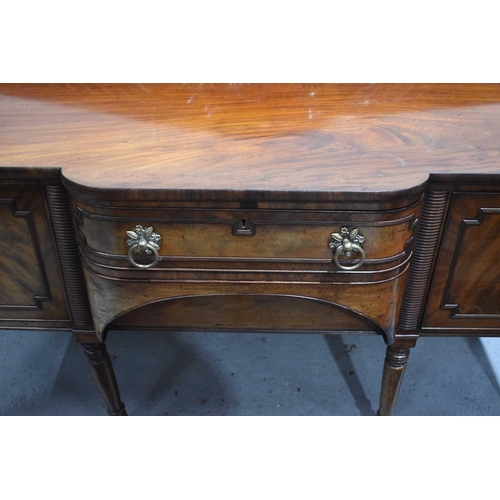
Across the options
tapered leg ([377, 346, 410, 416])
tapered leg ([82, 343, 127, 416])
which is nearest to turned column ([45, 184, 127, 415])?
tapered leg ([82, 343, 127, 416])

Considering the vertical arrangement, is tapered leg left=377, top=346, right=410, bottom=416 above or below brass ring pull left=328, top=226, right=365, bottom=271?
below

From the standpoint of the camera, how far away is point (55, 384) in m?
1.28

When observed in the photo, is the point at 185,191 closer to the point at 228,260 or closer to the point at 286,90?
the point at 228,260

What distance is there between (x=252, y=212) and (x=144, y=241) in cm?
17

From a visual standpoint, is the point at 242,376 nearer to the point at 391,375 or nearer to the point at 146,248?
the point at 391,375

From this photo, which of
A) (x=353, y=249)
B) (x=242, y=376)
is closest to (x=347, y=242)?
(x=353, y=249)

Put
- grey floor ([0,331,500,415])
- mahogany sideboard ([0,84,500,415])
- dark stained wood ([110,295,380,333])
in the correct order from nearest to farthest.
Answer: mahogany sideboard ([0,84,500,415]) < dark stained wood ([110,295,380,333]) < grey floor ([0,331,500,415])

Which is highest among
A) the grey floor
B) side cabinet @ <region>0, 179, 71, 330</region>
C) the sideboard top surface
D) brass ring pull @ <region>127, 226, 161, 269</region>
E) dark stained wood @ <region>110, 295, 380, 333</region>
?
the sideboard top surface

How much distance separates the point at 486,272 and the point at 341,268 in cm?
29

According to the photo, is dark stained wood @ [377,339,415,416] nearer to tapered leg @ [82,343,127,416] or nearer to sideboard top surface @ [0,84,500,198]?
sideboard top surface @ [0,84,500,198]

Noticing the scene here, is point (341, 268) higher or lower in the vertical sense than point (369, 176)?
lower

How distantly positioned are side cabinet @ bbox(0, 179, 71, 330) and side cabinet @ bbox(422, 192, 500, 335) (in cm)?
66

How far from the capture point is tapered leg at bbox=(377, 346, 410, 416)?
991 mm

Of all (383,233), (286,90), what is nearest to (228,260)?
(383,233)
